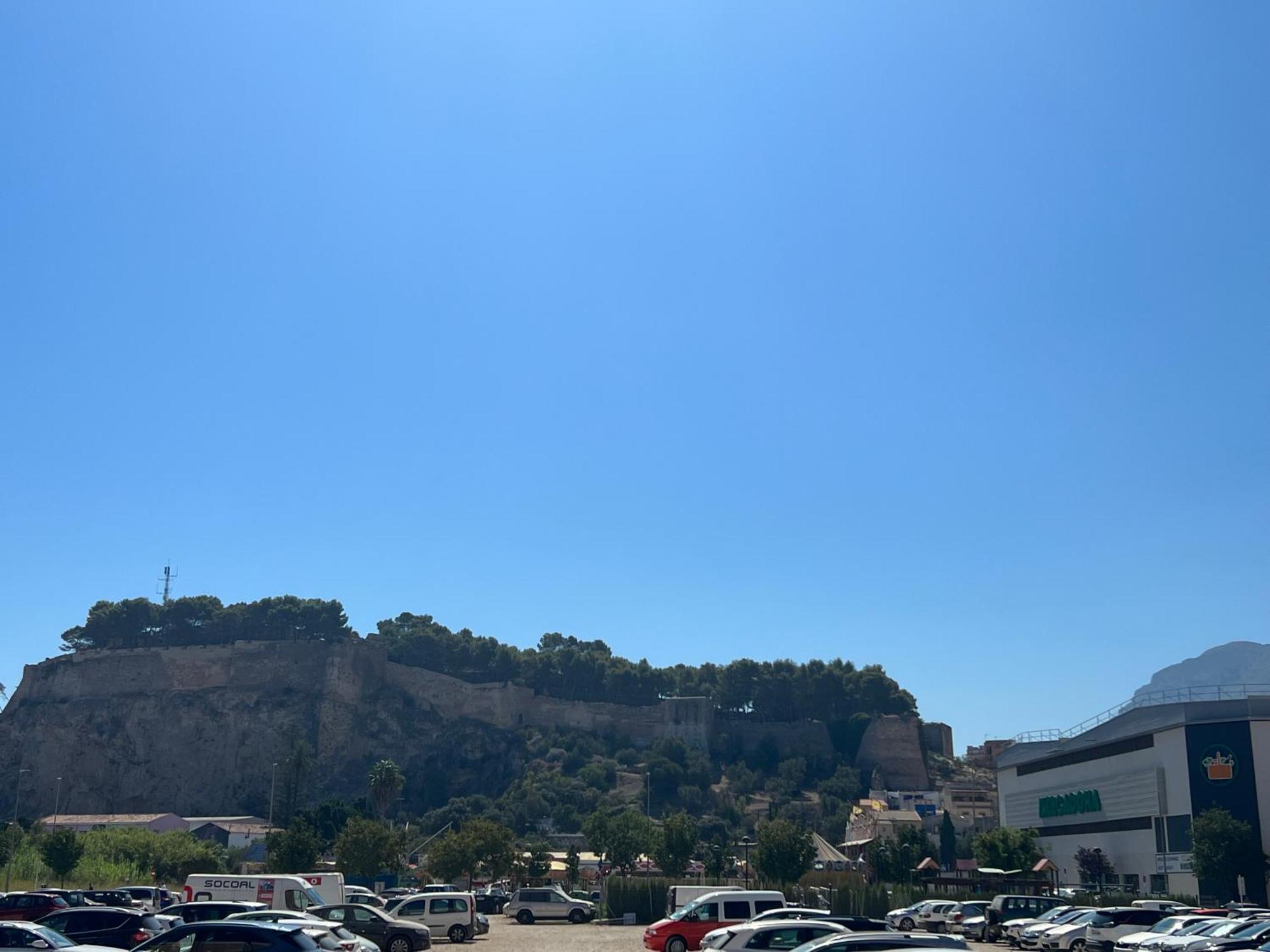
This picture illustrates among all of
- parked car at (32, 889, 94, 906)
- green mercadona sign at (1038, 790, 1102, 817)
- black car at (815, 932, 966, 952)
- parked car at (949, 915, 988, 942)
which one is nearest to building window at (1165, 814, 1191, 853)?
green mercadona sign at (1038, 790, 1102, 817)

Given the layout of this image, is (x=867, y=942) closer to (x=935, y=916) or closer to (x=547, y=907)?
(x=935, y=916)

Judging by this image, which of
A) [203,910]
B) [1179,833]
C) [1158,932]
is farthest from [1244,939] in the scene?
[1179,833]

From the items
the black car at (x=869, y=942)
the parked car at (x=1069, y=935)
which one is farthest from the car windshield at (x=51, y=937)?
the parked car at (x=1069, y=935)

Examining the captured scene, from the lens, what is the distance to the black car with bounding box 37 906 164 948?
21.7 m

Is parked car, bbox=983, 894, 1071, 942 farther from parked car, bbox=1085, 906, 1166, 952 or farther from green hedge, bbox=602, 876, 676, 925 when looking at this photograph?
green hedge, bbox=602, 876, 676, 925

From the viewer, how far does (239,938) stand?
14.3 m

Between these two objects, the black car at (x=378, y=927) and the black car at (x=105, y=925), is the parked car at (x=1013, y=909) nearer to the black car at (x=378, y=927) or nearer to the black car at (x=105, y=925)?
the black car at (x=378, y=927)

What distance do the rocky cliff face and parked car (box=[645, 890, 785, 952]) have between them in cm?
9415

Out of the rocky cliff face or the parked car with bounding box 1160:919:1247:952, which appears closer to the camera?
the parked car with bounding box 1160:919:1247:952

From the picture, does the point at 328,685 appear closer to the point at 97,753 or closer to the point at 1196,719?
the point at 97,753

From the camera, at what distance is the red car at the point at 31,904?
24.5 meters

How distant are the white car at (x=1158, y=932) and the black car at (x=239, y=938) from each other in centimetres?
1987

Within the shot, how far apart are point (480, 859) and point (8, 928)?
4480 centimetres

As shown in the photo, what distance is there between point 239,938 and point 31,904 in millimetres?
15213
